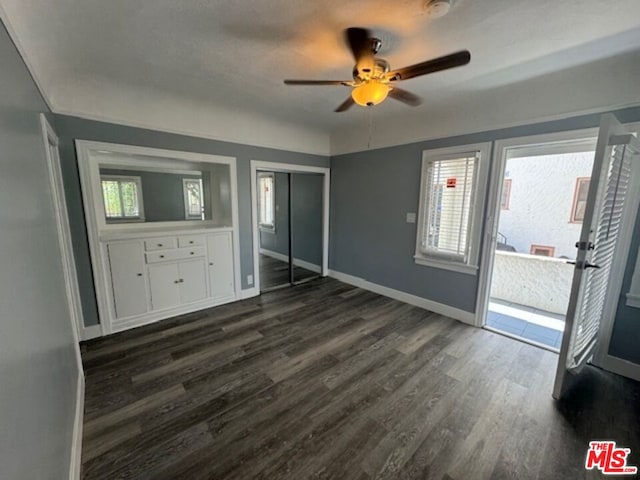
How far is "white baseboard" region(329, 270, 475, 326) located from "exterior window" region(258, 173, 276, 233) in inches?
77.1

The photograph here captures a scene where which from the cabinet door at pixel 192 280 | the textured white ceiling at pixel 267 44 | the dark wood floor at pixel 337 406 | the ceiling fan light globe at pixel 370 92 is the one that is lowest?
the dark wood floor at pixel 337 406

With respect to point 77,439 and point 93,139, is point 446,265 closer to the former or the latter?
point 77,439

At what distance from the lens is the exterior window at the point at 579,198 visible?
14.0 ft

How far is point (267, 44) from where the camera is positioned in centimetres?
190

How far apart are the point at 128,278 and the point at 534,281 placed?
527 cm

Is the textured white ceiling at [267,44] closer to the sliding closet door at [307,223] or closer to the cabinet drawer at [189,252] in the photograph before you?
the cabinet drawer at [189,252]

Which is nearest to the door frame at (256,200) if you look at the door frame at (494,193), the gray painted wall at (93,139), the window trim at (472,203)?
the gray painted wall at (93,139)

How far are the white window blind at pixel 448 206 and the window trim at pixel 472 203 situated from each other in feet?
0.08

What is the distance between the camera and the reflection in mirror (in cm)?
302

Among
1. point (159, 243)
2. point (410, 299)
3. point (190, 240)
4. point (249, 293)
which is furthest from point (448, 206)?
point (159, 243)

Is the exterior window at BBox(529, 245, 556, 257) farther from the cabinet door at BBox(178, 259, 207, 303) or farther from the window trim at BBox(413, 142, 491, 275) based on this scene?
the cabinet door at BBox(178, 259, 207, 303)

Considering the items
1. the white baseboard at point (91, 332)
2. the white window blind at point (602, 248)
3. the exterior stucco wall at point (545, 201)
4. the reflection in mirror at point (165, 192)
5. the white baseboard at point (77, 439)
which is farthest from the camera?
the exterior stucco wall at point (545, 201)

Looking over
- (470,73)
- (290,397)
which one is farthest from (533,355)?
(470,73)

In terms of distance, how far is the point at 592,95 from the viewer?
219 cm
